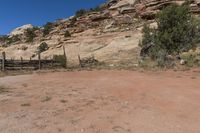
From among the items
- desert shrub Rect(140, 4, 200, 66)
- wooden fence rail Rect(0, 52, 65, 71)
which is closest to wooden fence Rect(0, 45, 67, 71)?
wooden fence rail Rect(0, 52, 65, 71)

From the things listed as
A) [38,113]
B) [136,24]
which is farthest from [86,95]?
[136,24]

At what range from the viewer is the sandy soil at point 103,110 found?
22.1ft

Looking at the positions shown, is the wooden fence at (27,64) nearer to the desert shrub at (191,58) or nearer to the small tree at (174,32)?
the small tree at (174,32)

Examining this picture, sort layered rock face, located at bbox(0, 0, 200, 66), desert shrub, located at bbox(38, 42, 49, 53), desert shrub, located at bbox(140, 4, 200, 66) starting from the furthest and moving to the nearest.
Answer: desert shrub, located at bbox(38, 42, 49, 53) < layered rock face, located at bbox(0, 0, 200, 66) < desert shrub, located at bbox(140, 4, 200, 66)

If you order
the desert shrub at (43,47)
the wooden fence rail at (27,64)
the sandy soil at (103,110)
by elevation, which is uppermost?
the desert shrub at (43,47)

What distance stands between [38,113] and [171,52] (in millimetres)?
18275

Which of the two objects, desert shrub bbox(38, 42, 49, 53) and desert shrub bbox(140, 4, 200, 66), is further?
desert shrub bbox(38, 42, 49, 53)

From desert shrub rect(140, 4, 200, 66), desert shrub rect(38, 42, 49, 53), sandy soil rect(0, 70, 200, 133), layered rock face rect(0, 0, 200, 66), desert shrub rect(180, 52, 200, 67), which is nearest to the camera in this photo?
sandy soil rect(0, 70, 200, 133)

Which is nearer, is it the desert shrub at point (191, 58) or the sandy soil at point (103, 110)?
the sandy soil at point (103, 110)

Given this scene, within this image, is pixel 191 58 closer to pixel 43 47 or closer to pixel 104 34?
pixel 104 34

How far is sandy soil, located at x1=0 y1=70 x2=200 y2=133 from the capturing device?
22.1 feet

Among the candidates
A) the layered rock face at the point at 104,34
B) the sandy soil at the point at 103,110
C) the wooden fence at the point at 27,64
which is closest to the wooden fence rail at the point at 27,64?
the wooden fence at the point at 27,64

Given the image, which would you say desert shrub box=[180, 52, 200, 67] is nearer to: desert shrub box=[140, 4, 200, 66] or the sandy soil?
desert shrub box=[140, 4, 200, 66]

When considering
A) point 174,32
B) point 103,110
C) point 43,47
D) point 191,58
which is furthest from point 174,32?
point 43,47
